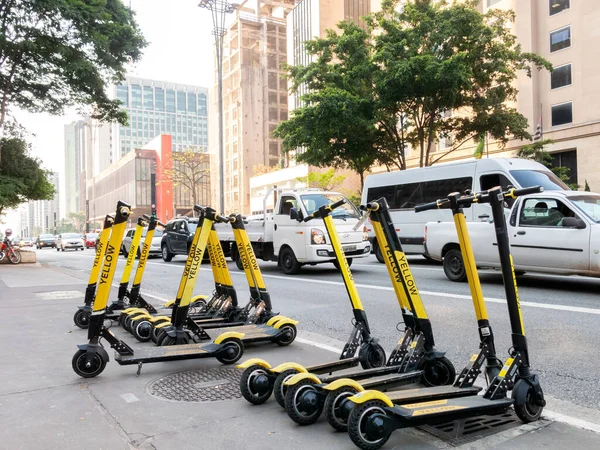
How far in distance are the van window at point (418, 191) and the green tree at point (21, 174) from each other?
15374 mm

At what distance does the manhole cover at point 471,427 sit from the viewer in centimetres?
342

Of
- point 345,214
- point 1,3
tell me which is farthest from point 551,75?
point 1,3

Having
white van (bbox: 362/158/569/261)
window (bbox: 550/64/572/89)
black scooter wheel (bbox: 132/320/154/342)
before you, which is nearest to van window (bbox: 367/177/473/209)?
white van (bbox: 362/158/569/261)

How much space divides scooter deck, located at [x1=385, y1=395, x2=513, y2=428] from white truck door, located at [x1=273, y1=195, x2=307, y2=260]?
1019cm

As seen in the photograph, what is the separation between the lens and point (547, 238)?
32.6ft

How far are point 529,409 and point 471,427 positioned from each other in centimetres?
43

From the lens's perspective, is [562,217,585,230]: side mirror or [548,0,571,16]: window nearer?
[562,217,585,230]: side mirror

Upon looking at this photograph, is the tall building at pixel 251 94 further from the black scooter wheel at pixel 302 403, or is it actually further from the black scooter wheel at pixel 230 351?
the black scooter wheel at pixel 302 403

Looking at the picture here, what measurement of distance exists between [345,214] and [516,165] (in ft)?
14.8

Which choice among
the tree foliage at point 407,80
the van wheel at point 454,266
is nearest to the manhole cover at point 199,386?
the van wheel at point 454,266

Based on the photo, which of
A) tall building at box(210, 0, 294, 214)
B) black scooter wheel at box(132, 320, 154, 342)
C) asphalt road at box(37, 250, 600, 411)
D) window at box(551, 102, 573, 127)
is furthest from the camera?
tall building at box(210, 0, 294, 214)

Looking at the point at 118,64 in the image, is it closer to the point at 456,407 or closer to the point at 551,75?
the point at 456,407

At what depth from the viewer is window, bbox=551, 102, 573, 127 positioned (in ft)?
103

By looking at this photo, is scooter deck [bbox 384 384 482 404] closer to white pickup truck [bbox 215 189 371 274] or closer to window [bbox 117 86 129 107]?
white pickup truck [bbox 215 189 371 274]
